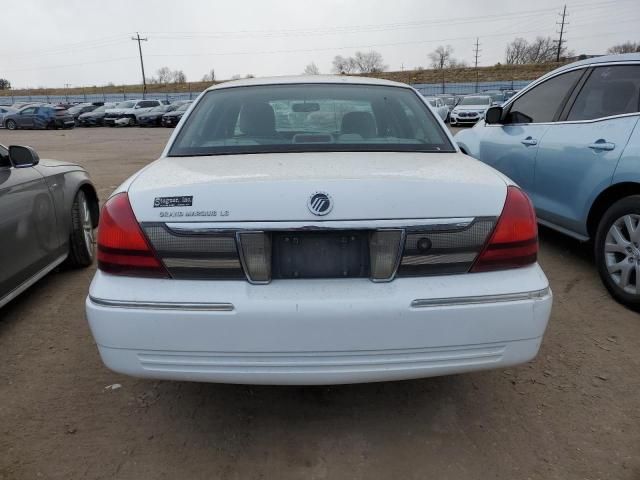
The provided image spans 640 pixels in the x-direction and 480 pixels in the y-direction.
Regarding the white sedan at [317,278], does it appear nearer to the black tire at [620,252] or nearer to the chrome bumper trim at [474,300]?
the chrome bumper trim at [474,300]

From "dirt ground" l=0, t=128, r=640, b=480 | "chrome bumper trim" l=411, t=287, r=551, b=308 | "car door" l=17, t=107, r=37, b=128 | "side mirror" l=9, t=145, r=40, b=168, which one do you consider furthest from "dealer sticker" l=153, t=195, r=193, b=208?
"car door" l=17, t=107, r=37, b=128

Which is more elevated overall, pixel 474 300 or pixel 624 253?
pixel 474 300

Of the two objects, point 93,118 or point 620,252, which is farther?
point 93,118

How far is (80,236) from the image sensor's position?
4516 millimetres

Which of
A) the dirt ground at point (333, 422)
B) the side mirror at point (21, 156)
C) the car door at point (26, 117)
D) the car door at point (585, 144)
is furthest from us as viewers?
the car door at point (26, 117)

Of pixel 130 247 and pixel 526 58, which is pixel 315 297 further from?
pixel 526 58

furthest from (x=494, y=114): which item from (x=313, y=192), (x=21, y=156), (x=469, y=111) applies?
(x=469, y=111)

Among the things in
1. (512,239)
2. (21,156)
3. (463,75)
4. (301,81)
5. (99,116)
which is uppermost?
(301,81)

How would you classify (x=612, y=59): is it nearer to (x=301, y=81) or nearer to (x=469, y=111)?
(x=301, y=81)

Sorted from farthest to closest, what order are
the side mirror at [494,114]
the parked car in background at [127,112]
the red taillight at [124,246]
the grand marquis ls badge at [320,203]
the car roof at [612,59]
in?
the parked car in background at [127,112], the side mirror at [494,114], the car roof at [612,59], the red taillight at [124,246], the grand marquis ls badge at [320,203]

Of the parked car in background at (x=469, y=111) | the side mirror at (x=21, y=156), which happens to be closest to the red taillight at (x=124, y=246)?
the side mirror at (x=21, y=156)

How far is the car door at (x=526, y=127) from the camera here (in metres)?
4.60

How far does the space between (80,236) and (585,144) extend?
418 centimetres

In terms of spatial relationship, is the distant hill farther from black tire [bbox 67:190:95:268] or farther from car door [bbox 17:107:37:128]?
black tire [bbox 67:190:95:268]
